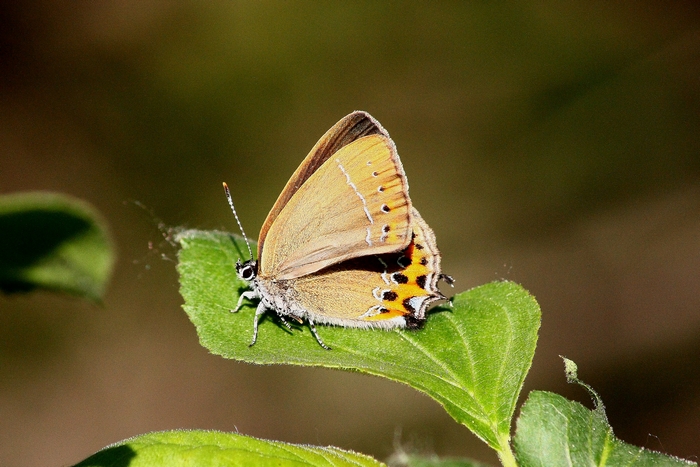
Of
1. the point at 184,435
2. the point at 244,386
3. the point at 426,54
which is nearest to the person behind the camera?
the point at 184,435

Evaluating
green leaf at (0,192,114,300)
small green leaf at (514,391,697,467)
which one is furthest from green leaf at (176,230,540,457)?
green leaf at (0,192,114,300)

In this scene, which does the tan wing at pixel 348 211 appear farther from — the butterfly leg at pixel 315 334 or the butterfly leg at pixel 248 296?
the butterfly leg at pixel 315 334

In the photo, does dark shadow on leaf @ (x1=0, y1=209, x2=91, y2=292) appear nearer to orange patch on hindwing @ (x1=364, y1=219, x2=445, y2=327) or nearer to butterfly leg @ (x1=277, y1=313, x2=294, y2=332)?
butterfly leg @ (x1=277, y1=313, x2=294, y2=332)

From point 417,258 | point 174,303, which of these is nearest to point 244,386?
point 174,303

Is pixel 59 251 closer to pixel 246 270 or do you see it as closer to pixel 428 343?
pixel 246 270

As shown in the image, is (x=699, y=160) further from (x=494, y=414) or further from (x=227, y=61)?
(x=494, y=414)

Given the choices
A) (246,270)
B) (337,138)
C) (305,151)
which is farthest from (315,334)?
(305,151)
